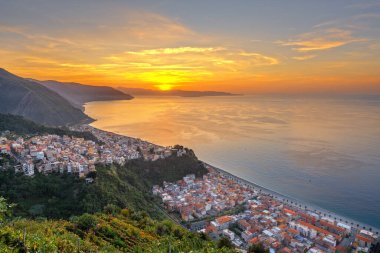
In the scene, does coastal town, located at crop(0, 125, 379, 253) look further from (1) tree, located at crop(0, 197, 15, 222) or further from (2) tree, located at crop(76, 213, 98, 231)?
(1) tree, located at crop(0, 197, 15, 222)

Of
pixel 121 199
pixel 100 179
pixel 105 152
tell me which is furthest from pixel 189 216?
pixel 105 152

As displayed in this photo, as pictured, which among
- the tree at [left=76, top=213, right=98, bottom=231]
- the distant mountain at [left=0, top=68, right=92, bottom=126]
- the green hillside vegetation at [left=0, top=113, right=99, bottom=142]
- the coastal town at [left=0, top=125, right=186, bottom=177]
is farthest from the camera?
the distant mountain at [left=0, top=68, right=92, bottom=126]

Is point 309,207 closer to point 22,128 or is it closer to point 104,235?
point 104,235

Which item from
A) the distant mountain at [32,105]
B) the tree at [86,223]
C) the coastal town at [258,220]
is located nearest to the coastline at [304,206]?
the coastal town at [258,220]

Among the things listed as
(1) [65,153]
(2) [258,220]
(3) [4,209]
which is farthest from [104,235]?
(1) [65,153]

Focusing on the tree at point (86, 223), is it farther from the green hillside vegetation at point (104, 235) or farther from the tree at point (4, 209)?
the tree at point (4, 209)

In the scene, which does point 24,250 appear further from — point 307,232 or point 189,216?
point 307,232

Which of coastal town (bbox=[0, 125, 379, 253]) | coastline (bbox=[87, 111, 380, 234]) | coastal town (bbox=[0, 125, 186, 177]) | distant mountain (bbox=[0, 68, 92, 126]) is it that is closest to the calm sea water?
coastline (bbox=[87, 111, 380, 234])
